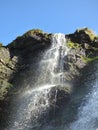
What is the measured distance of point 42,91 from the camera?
109 feet

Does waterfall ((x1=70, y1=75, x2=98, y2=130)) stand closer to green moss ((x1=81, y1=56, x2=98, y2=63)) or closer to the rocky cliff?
the rocky cliff

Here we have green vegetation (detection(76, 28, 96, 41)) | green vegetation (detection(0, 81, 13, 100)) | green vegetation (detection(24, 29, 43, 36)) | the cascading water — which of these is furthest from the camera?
green vegetation (detection(24, 29, 43, 36))

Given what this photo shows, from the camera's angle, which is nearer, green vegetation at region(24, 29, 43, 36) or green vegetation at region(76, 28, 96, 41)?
green vegetation at region(76, 28, 96, 41)

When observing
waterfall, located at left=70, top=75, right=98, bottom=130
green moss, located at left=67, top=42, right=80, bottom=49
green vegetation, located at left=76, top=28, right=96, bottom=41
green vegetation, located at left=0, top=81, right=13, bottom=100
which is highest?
green vegetation, located at left=76, top=28, right=96, bottom=41

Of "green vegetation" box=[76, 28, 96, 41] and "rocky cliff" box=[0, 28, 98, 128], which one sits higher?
"green vegetation" box=[76, 28, 96, 41]

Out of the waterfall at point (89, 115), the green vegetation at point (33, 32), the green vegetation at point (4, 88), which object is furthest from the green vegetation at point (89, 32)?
the green vegetation at point (4, 88)

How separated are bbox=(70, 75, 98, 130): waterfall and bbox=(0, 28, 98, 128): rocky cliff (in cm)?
202

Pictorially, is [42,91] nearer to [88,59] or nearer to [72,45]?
[88,59]

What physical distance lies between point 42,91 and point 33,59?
5.96 m

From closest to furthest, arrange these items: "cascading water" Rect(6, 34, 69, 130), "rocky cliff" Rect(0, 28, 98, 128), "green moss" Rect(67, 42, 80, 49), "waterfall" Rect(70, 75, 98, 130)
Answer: "waterfall" Rect(70, 75, 98, 130) < "cascading water" Rect(6, 34, 69, 130) < "rocky cliff" Rect(0, 28, 98, 128) < "green moss" Rect(67, 42, 80, 49)

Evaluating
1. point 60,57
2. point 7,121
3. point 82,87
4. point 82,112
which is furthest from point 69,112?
point 60,57

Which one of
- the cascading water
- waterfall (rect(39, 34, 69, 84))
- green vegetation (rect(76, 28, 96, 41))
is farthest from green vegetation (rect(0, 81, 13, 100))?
green vegetation (rect(76, 28, 96, 41))

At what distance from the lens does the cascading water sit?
31.4 meters

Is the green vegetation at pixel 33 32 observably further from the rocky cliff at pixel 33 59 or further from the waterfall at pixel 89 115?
the waterfall at pixel 89 115
